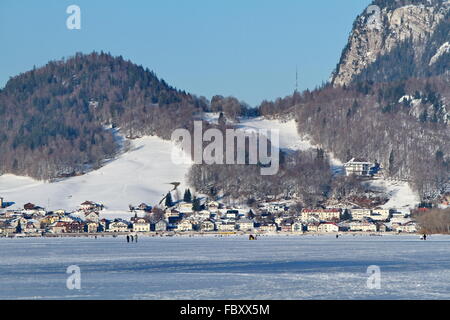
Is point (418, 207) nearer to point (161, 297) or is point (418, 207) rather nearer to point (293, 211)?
point (293, 211)

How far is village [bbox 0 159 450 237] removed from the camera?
577ft

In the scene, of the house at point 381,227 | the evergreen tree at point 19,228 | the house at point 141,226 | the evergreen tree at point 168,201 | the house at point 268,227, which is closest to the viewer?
the house at point 381,227

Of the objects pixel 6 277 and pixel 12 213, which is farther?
pixel 12 213

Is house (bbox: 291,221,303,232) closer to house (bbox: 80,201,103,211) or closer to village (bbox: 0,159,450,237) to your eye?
village (bbox: 0,159,450,237)

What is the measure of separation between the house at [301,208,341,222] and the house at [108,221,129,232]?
3017 centimetres

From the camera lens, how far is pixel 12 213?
7505 inches

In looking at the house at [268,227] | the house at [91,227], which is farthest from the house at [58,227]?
the house at [268,227]

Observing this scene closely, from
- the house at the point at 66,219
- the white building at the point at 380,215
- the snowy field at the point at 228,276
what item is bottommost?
the snowy field at the point at 228,276

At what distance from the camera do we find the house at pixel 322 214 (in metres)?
187

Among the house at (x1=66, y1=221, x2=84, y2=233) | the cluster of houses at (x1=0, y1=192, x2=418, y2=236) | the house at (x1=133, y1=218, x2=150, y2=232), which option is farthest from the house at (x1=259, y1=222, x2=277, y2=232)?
the house at (x1=66, y1=221, x2=84, y2=233)

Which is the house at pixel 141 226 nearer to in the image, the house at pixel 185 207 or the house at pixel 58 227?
the house at pixel 58 227

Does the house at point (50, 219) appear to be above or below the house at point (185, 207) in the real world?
below
